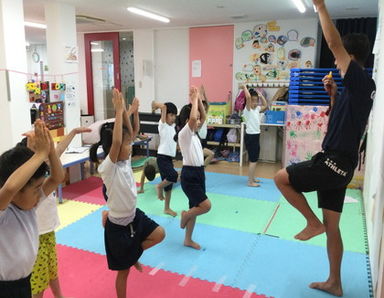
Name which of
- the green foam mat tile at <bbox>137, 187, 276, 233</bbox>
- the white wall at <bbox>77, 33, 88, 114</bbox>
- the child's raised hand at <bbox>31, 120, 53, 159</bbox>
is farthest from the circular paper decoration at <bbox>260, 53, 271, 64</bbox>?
the child's raised hand at <bbox>31, 120, 53, 159</bbox>

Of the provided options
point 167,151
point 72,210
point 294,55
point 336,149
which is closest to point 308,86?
point 294,55

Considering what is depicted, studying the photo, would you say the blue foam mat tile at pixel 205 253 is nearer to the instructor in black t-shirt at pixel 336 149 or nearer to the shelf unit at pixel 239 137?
the instructor in black t-shirt at pixel 336 149

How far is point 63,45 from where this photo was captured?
5648mm

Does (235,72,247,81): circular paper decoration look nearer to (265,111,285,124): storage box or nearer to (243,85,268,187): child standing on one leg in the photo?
(265,111,285,124): storage box

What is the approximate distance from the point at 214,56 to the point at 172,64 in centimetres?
104

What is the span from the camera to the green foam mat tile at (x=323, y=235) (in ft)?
11.4

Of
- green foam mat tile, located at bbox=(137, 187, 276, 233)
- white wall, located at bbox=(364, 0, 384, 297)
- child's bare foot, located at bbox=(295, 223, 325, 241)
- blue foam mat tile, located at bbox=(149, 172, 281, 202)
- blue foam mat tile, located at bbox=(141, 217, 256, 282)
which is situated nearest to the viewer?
white wall, located at bbox=(364, 0, 384, 297)

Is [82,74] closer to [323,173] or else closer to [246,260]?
[246,260]

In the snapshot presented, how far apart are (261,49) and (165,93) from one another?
2.43m

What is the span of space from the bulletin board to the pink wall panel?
7.4 inches

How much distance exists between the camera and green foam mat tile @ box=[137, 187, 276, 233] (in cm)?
390

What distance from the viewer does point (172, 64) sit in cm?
808

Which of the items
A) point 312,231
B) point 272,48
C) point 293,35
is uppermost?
point 293,35

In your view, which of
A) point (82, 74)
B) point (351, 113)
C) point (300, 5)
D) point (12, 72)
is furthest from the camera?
point (82, 74)
